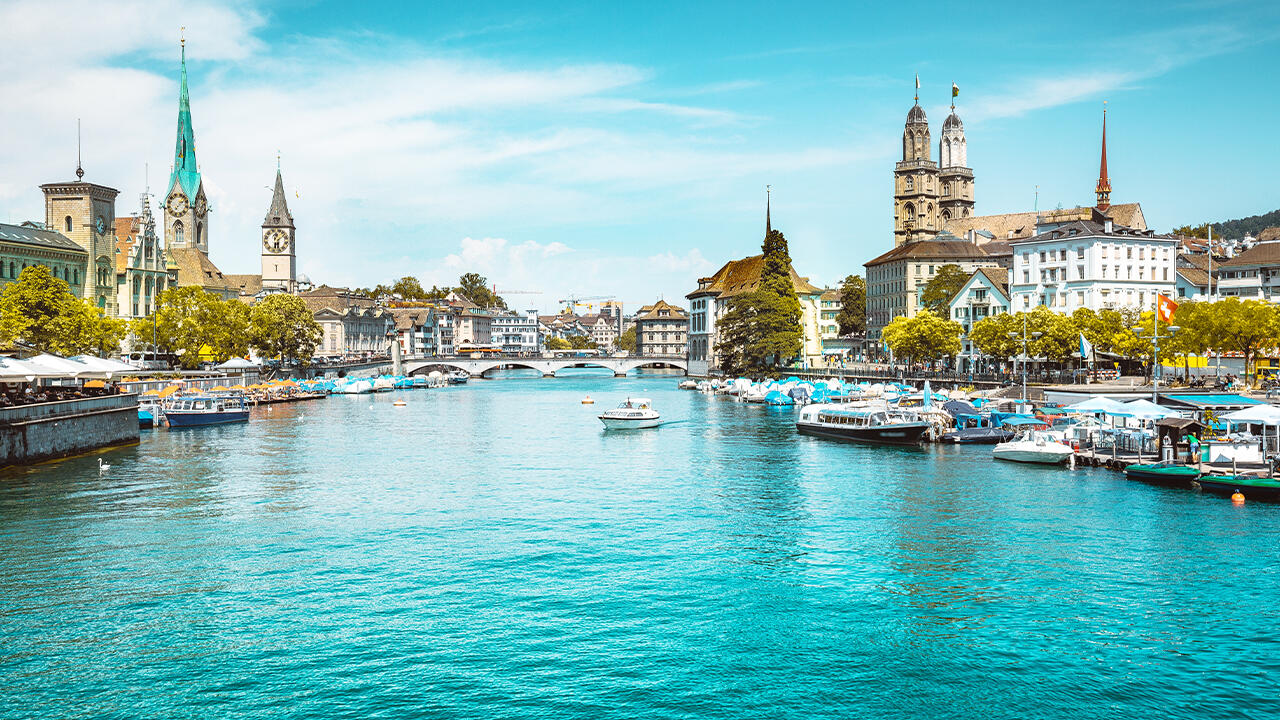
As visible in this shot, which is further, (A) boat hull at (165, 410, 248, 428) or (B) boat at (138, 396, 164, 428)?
(A) boat hull at (165, 410, 248, 428)

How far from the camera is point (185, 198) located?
193000mm

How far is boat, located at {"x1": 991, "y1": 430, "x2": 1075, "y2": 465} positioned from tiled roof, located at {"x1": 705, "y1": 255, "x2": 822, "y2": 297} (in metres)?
113

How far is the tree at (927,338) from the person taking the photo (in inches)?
4240

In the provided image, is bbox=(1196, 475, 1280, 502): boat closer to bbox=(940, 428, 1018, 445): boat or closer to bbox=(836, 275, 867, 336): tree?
bbox=(940, 428, 1018, 445): boat

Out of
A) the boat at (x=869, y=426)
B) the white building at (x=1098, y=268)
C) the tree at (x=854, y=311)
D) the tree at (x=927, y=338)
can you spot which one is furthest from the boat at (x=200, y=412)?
the tree at (x=854, y=311)

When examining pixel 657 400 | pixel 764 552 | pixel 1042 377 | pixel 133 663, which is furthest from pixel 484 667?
pixel 657 400

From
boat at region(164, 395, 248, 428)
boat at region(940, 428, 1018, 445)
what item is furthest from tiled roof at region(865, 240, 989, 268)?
boat at region(164, 395, 248, 428)

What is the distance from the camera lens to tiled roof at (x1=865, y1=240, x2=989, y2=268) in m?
154

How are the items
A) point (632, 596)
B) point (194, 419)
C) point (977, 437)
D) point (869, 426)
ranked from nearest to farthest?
point (632, 596) < point (977, 437) < point (869, 426) < point (194, 419)

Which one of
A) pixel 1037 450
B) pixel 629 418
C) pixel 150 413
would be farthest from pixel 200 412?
pixel 1037 450

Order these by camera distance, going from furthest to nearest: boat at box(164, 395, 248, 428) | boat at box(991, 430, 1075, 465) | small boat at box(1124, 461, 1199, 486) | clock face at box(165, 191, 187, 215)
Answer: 1. clock face at box(165, 191, 187, 215)
2. boat at box(164, 395, 248, 428)
3. boat at box(991, 430, 1075, 465)
4. small boat at box(1124, 461, 1199, 486)

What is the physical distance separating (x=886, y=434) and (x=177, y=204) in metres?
167

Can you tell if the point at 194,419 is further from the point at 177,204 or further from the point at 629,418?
the point at 177,204

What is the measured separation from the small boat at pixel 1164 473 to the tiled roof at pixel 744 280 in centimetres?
12133
